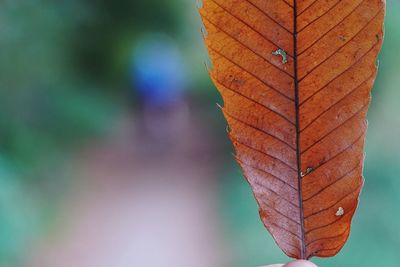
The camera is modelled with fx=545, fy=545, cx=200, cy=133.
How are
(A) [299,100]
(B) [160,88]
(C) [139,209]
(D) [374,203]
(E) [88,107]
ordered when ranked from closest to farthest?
1. (A) [299,100]
2. (D) [374,203]
3. (C) [139,209]
4. (E) [88,107]
5. (B) [160,88]

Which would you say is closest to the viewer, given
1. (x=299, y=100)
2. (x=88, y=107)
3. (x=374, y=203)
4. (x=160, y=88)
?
(x=299, y=100)

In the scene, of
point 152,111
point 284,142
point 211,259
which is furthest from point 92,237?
point 284,142

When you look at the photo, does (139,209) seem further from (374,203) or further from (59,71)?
(374,203)

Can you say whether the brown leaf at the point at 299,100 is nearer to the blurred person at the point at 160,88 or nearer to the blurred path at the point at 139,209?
the blurred path at the point at 139,209

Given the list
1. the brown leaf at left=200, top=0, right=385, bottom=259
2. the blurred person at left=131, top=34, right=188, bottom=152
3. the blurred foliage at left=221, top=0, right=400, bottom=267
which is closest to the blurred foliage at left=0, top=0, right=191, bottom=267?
the blurred person at left=131, top=34, right=188, bottom=152

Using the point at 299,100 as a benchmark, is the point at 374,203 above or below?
above

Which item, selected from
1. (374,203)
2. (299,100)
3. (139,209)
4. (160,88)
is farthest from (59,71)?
(299,100)

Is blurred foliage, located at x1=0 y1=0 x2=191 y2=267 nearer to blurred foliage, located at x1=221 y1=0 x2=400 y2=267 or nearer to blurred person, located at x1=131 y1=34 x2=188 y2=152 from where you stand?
blurred person, located at x1=131 y1=34 x2=188 y2=152
